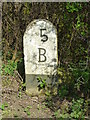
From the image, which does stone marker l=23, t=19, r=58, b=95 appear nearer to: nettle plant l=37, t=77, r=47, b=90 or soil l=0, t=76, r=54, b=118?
nettle plant l=37, t=77, r=47, b=90

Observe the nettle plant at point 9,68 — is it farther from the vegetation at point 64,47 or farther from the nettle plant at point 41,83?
the nettle plant at point 41,83

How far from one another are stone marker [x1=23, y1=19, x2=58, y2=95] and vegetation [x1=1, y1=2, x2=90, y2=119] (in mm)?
163

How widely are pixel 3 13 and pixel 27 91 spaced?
81.7 inches

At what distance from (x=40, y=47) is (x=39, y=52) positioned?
95 millimetres

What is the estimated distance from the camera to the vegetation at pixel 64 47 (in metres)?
4.94

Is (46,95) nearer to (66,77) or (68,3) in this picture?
(66,77)

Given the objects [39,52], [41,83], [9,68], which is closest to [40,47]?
[39,52]

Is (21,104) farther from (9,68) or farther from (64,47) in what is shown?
(64,47)

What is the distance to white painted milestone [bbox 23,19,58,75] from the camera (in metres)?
5.06

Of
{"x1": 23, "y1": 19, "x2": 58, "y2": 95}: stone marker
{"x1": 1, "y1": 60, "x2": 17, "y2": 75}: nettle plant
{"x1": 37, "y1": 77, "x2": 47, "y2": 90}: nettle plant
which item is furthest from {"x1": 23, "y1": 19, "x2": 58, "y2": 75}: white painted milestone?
{"x1": 1, "y1": 60, "x2": 17, "y2": 75}: nettle plant

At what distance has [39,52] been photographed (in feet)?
16.8

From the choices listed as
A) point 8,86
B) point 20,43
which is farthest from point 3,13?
point 8,86

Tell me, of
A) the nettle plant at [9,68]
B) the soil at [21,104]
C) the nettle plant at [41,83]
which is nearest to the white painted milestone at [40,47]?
the nettle plant at [41,83]

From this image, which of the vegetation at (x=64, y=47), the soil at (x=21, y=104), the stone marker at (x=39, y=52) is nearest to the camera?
the soil at (x=21, y=104)
